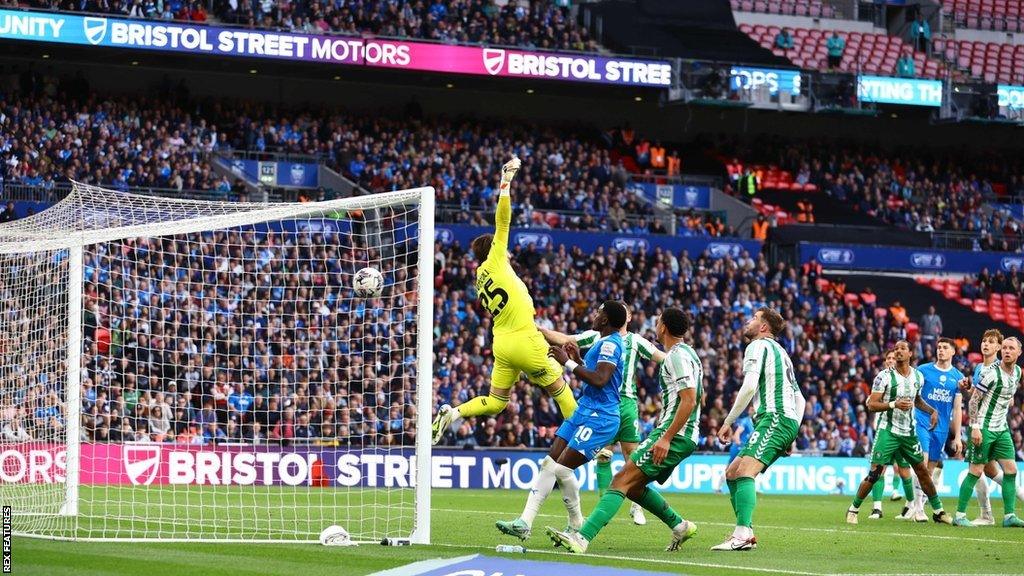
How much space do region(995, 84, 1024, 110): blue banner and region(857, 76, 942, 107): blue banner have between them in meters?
1.87

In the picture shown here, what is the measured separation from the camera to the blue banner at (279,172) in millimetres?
39156

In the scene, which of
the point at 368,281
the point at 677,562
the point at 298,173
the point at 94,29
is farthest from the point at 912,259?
the point at 677,562

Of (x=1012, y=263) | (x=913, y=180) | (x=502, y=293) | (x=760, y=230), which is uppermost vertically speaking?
(x=913, y=180)

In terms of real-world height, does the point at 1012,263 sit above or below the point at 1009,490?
above

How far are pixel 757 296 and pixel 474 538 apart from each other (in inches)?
964

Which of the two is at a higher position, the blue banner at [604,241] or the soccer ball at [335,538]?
the blue banner at [604,241]

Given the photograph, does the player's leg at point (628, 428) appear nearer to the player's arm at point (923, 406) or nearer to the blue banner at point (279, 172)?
the player's arm at point (923, 406)

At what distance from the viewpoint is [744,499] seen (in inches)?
517

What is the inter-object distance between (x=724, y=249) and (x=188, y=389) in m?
19.9

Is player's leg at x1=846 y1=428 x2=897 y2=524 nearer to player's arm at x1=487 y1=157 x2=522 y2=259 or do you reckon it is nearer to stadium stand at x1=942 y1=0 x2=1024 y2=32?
player's arm at x1=487 y1=157 x2=522 y2=259

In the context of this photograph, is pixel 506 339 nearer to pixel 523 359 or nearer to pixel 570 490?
pixel 523 359

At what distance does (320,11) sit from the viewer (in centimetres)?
3994

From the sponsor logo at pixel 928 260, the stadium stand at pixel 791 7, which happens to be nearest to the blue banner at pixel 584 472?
the sponsor logo at pixel 928 260

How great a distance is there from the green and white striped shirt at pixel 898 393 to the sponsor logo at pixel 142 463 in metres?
10.5
